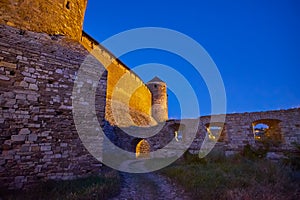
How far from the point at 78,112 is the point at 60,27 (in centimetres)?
355

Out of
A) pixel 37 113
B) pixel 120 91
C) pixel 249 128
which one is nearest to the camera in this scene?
pixel 37 113

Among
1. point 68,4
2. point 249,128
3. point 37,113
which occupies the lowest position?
point 249,128

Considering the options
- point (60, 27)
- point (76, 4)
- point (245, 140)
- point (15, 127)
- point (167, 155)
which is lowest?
point (167, 155)

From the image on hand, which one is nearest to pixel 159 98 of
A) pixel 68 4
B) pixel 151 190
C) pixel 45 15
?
pixel 68 4

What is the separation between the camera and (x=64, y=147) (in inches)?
188

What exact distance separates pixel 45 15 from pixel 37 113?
375 cm

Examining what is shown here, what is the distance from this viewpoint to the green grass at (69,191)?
3502 mm

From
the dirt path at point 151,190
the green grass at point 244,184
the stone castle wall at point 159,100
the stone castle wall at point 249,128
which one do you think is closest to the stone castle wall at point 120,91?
the stone castle wall at point 159,100

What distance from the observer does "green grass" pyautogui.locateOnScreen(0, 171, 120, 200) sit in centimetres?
350

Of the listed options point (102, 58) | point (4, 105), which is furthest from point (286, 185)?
point (102, 58)

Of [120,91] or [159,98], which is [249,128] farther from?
[159,98]

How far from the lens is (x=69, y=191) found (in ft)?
12.3

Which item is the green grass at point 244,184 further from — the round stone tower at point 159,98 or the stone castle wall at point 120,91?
the round stone tower at point 159,98

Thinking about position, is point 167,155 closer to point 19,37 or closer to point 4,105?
point 4,105
